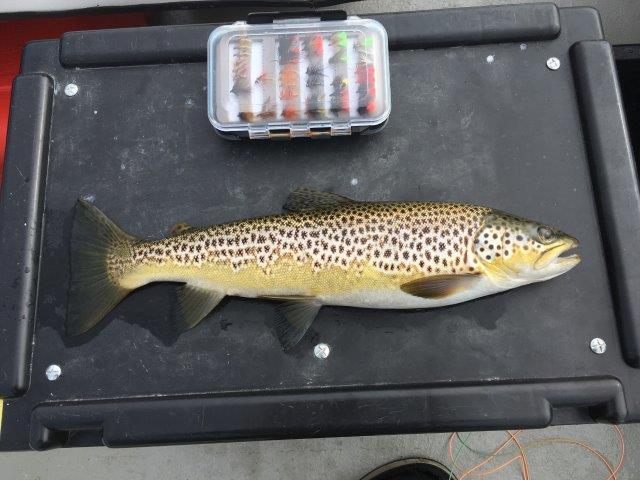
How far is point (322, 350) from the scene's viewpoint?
5.52ft

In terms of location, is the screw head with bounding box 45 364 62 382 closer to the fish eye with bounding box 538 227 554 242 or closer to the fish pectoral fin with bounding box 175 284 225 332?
the fish pectoral fin with bounding box 175 284 225 332

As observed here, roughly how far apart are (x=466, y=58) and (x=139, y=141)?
124 cm

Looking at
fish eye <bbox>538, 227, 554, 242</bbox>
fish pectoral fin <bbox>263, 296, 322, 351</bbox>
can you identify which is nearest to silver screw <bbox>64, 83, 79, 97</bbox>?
fish pectoral fin <bbox>263, 296, 322, 351</bbox>

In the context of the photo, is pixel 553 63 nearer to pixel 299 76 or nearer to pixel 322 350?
pixel 299 76

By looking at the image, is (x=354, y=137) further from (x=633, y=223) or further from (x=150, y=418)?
(x=150, y=418)

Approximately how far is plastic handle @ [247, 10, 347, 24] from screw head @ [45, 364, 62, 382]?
4.40 ft

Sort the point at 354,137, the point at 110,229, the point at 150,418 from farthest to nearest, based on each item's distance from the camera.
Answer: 1. the point at 354,137
2. the point at 110,229
3. the point at 150,418

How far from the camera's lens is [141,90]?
1933 millimetres

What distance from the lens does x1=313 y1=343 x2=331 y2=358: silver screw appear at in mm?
1680

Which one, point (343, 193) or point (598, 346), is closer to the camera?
point (598, 346)

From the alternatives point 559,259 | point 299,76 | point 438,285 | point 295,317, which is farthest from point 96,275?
point 559,259

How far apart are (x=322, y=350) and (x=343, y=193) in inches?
21.3

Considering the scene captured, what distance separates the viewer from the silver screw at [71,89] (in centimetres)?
194

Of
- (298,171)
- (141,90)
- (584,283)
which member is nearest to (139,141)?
(141,90)
